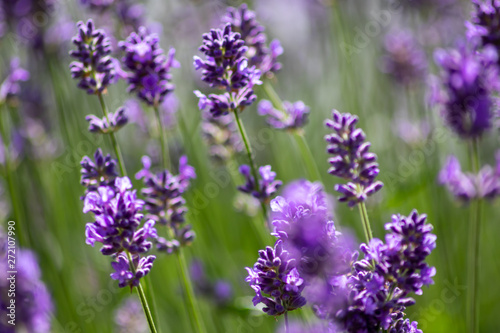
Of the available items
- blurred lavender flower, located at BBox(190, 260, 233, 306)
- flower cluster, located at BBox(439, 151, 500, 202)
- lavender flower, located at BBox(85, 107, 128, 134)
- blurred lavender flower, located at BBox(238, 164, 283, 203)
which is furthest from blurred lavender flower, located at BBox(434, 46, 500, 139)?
blurred lavender flower, located at BBox(190, 260, 233, 306)

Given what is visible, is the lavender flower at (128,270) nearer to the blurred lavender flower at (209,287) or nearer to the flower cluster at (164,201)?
the flower cluster at (164,201)

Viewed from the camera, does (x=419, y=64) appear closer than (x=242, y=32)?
No

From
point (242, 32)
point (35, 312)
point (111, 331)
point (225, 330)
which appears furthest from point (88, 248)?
point (242, 32)

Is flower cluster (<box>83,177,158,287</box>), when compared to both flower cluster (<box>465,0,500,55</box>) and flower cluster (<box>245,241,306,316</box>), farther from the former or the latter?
flower cluster (<box>465,0,500,55</box>)

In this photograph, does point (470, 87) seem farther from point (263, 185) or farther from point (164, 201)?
point (164, 201)

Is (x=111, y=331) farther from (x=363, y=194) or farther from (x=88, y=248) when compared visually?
(x=363, y=194)

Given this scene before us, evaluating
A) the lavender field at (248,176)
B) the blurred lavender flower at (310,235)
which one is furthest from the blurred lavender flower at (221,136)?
the blurred lavender flower at (310,235)
